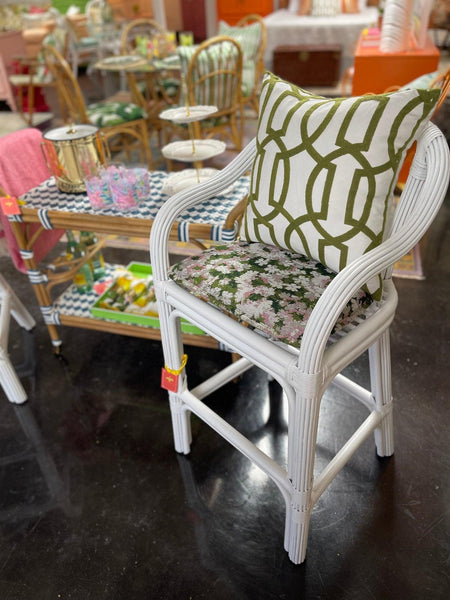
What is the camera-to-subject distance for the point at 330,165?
0.96 m

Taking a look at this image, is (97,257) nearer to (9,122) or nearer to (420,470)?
(420,470)

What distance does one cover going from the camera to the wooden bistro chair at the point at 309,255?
0.90m

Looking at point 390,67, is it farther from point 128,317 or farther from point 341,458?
point 341,458

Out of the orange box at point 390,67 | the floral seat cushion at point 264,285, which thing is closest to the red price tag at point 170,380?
the floral seat cushion at point 264,285

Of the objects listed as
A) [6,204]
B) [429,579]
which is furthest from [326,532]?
[6,204]

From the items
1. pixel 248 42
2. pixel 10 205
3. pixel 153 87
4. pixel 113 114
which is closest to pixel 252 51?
pixel 248 42

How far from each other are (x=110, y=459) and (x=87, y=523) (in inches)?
8.1

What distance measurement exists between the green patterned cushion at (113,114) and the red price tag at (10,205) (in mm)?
1702

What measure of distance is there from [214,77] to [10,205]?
1.86 metres

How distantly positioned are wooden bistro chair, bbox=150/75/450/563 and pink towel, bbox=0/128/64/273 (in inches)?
30.8

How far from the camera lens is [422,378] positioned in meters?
1.63

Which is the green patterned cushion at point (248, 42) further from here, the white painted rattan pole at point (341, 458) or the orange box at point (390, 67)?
the white painted rattan pole at point (341, 458)

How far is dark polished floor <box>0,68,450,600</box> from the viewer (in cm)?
113

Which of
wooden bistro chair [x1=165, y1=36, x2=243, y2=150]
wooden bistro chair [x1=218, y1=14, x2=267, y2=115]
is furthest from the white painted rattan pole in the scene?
wooden bistro chair [x1=218, y1=14, x2=267, y2=115]
